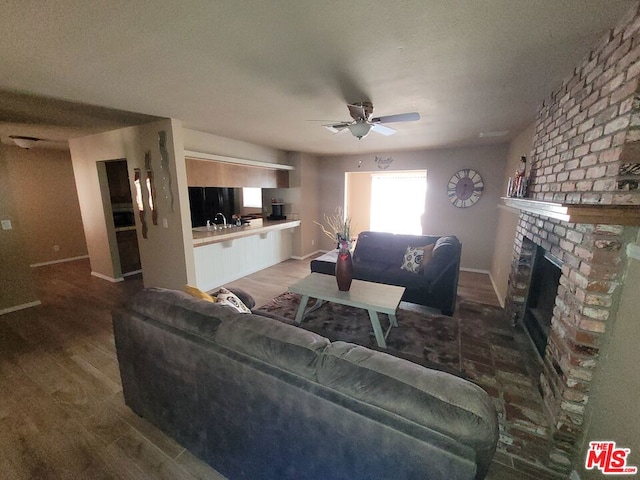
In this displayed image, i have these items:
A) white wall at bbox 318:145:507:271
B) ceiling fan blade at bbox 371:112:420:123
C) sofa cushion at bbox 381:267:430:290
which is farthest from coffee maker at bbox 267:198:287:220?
ceiling fan blade at bbox 371:112:420:123

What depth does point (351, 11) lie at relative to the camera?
1.14 m

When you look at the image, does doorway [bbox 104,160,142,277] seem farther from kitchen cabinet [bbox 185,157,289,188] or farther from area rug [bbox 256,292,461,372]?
area rug [bbox 256,292,461,372]

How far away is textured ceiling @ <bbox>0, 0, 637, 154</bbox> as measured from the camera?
3.75 feet

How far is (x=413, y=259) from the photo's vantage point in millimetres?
3541

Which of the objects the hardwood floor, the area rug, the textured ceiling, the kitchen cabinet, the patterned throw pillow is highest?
the textured ceiling

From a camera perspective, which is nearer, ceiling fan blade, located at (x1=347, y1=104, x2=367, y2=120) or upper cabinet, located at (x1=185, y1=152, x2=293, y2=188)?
ceiling fan blade, located at (x1=347, y1=104, x2=367, y2=120)

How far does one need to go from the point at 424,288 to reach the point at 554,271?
1.26m

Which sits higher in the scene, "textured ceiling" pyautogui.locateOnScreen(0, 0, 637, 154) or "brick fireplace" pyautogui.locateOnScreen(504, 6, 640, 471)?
"textured ceiling" pyautogui.locateOnScreen(0, 0, 637, 154)

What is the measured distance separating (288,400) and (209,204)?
13.2 feet

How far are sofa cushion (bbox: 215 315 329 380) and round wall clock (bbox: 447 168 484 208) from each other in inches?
190

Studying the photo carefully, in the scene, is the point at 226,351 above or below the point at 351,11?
below

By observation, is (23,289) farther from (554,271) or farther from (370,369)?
(554,271)

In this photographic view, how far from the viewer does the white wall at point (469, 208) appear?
459cm

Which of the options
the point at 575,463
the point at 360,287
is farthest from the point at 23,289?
the point at 575,463
